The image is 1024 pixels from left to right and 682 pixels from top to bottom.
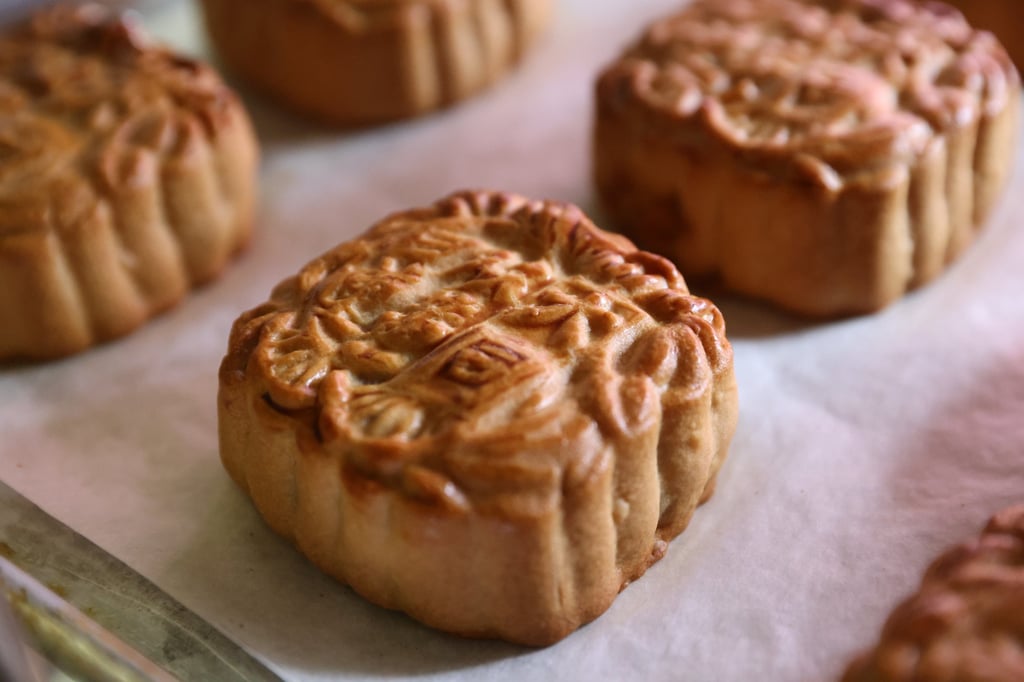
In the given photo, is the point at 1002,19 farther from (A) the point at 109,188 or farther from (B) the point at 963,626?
(A) the point at 109,188

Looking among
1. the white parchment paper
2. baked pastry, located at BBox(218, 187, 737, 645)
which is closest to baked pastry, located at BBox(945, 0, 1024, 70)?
the white parchment paper

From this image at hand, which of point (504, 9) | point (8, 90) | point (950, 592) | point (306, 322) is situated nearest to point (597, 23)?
point (504, 9)

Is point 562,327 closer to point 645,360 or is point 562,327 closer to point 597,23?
point 645,360

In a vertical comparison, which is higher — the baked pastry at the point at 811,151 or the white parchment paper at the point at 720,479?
the baked pastry at the point at 811,151

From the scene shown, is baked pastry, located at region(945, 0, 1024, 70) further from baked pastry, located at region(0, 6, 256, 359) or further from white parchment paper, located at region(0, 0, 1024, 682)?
baked pastry, located at region(0, 6, 256, 359)

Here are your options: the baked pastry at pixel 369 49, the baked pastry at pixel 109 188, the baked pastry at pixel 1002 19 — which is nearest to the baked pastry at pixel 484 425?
the baked pastry at pixel 109 188

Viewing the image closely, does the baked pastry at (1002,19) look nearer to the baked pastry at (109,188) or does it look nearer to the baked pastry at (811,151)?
the baked pastry at (811,151)
